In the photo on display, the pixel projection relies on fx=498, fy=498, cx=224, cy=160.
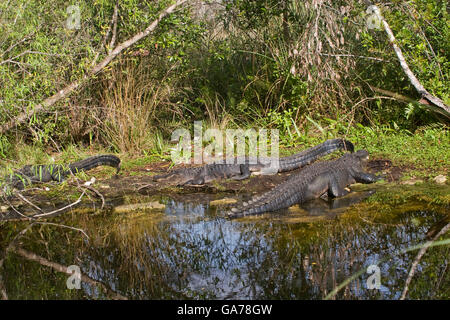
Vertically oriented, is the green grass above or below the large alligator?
above

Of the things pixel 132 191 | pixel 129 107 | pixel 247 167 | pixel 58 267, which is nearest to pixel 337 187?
pixel 247 167

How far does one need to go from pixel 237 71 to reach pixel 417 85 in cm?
358

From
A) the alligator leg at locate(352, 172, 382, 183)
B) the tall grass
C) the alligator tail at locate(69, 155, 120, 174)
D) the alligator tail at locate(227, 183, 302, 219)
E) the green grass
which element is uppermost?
the tall grass

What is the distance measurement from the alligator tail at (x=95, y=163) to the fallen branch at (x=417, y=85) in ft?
13.8

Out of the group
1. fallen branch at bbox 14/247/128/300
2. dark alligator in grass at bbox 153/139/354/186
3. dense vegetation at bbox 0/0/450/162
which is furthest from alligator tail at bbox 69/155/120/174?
fallen branch at bbox 14/247/128/300

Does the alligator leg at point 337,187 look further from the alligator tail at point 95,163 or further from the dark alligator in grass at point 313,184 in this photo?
the alligator tail at point 95,163

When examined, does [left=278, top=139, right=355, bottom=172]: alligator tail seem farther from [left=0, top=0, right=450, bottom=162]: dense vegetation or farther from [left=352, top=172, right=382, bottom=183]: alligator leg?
[left=352, top=172, right=382, bottom=183]: alligator leg

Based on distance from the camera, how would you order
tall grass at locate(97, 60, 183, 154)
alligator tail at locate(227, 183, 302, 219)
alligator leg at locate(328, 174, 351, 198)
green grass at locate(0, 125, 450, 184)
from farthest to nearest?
tall grass at locate(97, 60, 183, 154)
green grass at locate(0, 125, 450, 184)
alligator leg at locate(328, 174, 351, 198)
alligator tail at locate(227, 183, 302, 219)

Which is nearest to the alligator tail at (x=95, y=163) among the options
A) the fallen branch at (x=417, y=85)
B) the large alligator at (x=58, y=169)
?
the large alligator at (x=58, y=169)

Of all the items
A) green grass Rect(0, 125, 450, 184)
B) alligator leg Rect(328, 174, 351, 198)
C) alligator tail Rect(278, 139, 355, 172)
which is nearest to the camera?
alligator leg Rect(328, 174, 351, 198)

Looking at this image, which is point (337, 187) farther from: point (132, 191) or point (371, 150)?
point (132, 191)

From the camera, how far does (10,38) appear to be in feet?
23.2

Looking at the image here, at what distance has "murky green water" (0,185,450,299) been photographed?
346 centimetres
